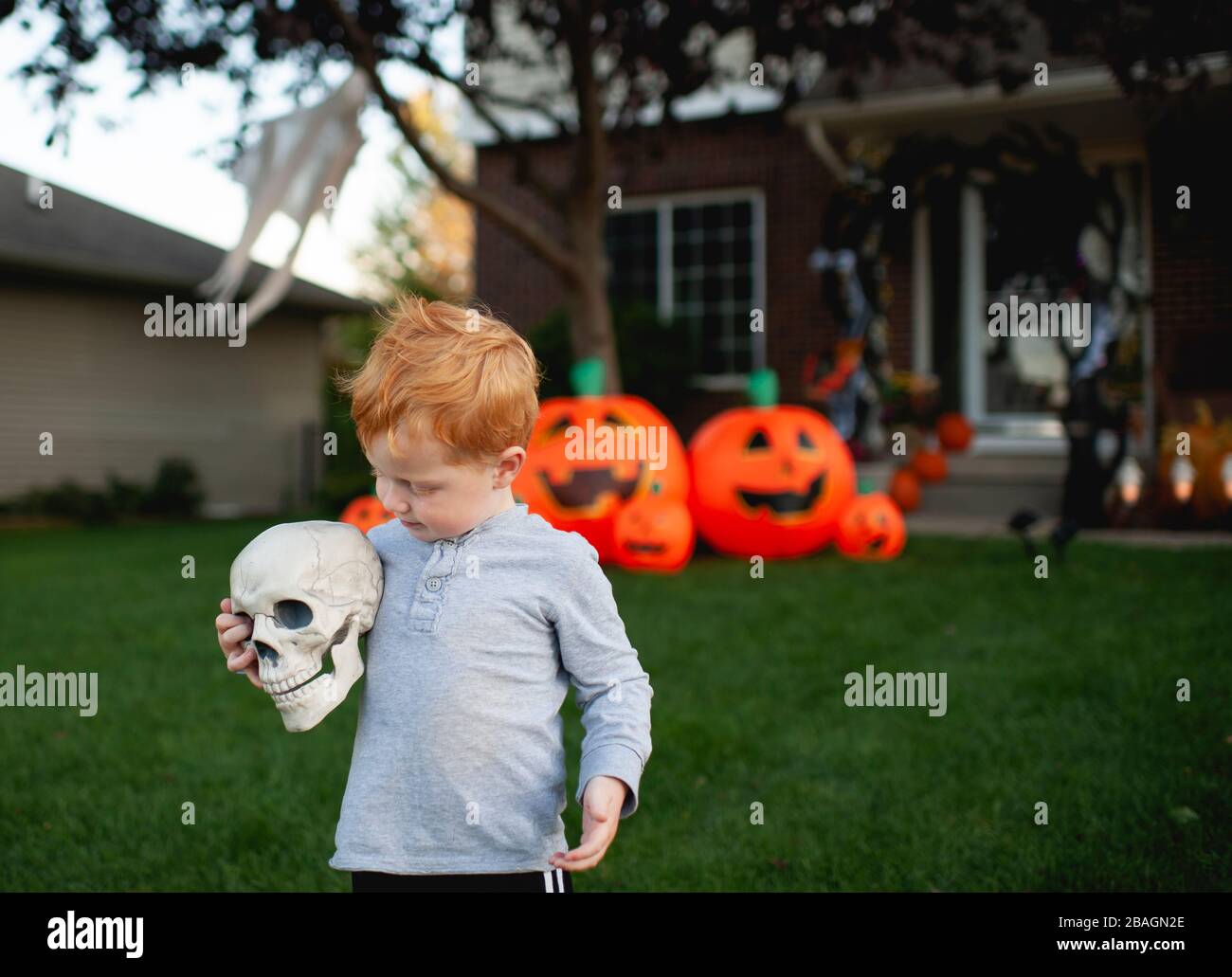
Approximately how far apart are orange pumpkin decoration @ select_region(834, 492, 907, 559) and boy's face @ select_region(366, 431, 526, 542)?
5931 mm

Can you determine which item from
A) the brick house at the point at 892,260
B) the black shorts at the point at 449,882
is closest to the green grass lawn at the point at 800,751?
the black shorts at the point at 449,882

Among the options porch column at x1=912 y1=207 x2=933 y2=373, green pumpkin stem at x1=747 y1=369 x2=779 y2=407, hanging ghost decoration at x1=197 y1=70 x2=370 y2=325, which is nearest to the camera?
green pumpkin stem at x1=747 y1=369 x2=779 y2=407

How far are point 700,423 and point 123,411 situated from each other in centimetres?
822

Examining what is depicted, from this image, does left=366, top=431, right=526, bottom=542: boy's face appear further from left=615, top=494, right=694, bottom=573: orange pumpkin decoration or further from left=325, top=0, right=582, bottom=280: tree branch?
left=325, top=0, right=582, bottom=280: tree branch

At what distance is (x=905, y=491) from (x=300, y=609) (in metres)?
8.67

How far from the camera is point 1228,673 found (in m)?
4.38

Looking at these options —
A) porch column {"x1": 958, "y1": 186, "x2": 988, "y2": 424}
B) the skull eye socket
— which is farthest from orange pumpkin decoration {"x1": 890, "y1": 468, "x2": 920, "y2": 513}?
the skull eye socket

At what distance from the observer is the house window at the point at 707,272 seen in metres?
12.5

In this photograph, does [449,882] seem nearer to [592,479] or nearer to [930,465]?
[592,479]

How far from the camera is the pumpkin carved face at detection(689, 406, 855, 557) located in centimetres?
741

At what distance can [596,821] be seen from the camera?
5.57 ft

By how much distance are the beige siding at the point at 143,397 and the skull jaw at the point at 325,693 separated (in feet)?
46.4

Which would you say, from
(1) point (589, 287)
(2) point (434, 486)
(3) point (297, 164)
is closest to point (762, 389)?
(1) point (589, 287)
